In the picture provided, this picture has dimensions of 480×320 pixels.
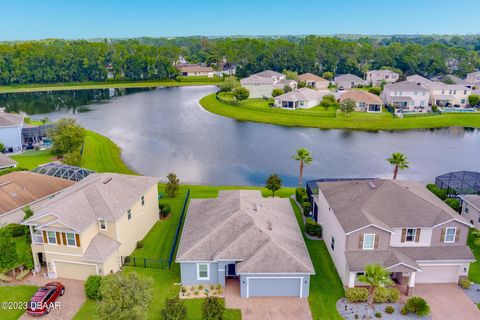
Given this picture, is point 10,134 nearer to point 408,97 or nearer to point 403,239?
point 403,239

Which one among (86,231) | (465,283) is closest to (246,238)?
(86,231)

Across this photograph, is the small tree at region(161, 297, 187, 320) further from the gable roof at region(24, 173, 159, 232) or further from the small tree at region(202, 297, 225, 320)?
the gable roof at region(24, 173, 159, 232)

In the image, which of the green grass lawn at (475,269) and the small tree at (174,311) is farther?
the green grass lawn at (475,269)

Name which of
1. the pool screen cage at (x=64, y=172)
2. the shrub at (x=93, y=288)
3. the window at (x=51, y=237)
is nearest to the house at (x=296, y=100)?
the pool screen cage at (x=64, y=172)

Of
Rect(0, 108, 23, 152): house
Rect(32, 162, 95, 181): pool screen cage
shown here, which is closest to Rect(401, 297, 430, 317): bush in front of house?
Rect(32, 162, 95, 181): pool screen cage

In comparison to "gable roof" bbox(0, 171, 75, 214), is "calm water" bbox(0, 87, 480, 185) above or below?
below

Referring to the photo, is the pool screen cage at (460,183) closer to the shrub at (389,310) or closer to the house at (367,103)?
the shrub at (389,310)

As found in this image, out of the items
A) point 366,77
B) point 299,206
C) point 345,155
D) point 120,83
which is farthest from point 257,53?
point 299,206
